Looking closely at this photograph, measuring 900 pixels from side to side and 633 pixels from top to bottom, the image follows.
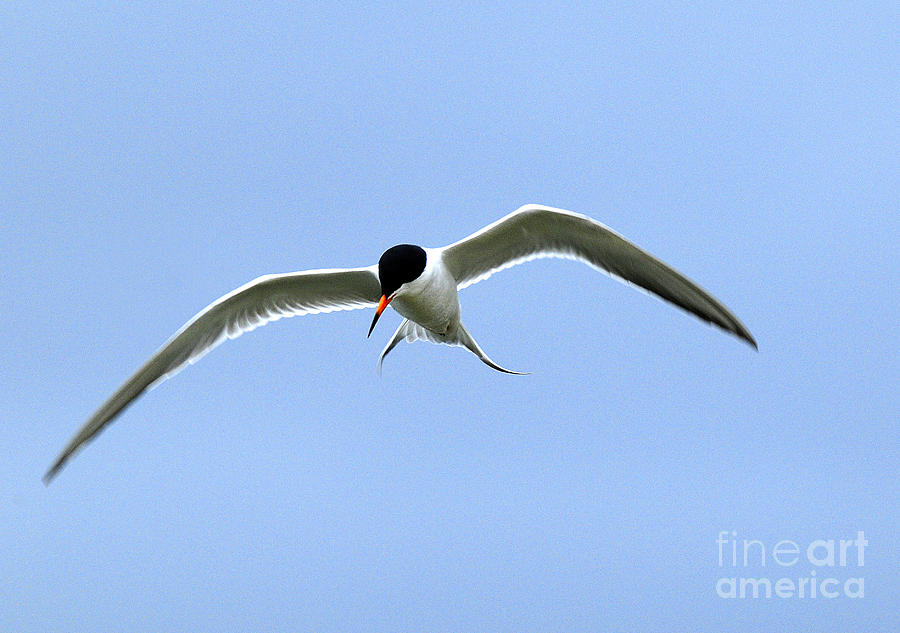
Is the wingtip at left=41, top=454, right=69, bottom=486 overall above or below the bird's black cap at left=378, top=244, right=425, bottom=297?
below

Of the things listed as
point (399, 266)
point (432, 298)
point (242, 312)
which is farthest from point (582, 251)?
point (242, 312)

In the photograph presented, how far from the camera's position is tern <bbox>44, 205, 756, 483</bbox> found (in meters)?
9.08

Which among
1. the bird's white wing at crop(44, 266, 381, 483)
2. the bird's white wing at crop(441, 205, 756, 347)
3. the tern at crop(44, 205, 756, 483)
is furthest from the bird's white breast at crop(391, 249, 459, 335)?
the bird's white wing at crop(44, 266, 381, 483)

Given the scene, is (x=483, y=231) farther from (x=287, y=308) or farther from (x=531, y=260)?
(x=287, y=308)

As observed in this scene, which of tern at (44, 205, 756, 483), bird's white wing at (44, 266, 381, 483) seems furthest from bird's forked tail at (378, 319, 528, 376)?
bird's white wing at (44, 266, 381, 483)

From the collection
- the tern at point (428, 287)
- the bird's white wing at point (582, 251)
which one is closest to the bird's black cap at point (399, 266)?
the tern at point (428, 287)

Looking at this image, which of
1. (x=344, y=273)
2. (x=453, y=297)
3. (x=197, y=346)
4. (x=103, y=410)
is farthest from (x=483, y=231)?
(x=103, y=410)

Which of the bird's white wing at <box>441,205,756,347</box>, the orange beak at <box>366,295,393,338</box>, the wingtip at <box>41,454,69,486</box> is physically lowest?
the wingtip at <box>41,454,69,486</box>

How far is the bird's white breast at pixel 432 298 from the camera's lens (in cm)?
897

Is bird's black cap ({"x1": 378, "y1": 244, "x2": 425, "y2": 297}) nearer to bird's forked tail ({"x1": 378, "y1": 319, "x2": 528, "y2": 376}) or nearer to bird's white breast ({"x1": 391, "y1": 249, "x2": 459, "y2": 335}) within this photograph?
bird's white breast ({"x1": 391, "y1": 249, "x2": 459, "y2": 335})

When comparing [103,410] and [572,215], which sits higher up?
[572,215]

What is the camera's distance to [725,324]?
9414 mm

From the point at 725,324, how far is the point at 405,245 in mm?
3092

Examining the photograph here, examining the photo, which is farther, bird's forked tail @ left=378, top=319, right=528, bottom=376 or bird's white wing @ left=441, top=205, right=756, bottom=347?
bird's forked tail @ left=378, top=319, right=528, bottom=376
